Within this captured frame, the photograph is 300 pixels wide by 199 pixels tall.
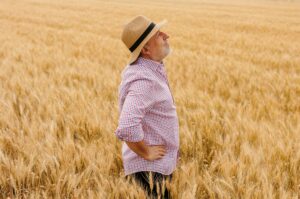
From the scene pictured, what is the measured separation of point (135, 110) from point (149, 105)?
0.10 meters

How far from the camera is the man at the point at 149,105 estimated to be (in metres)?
1.61

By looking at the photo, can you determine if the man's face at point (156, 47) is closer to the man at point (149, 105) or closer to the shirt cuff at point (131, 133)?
the man at point (149, 105)

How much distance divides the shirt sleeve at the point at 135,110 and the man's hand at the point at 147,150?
59 mm

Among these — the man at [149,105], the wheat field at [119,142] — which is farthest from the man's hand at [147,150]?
the wheat field at [119,142]

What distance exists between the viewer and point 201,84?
3746 millimetres

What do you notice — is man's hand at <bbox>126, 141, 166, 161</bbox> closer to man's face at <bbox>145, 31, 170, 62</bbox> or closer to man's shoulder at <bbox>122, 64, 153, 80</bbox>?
man's shoulder at <bbox>122, 64, 153, 80</bbox>

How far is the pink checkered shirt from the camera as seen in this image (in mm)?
1547

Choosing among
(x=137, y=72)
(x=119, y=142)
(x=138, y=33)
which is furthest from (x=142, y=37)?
(x=119, y=142)

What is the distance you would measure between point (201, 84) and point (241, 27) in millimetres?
10009

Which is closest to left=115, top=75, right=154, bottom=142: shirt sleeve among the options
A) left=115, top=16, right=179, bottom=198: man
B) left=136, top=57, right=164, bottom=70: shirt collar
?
left=115, top=16, right=179, bottom=198: man

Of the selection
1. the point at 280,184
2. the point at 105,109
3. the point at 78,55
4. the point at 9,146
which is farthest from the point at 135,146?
the point at 78,55

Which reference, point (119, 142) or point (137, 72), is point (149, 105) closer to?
point (137, 72)

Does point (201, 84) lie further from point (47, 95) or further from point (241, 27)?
point (241, 27)

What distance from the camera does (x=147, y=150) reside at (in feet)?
5.37
